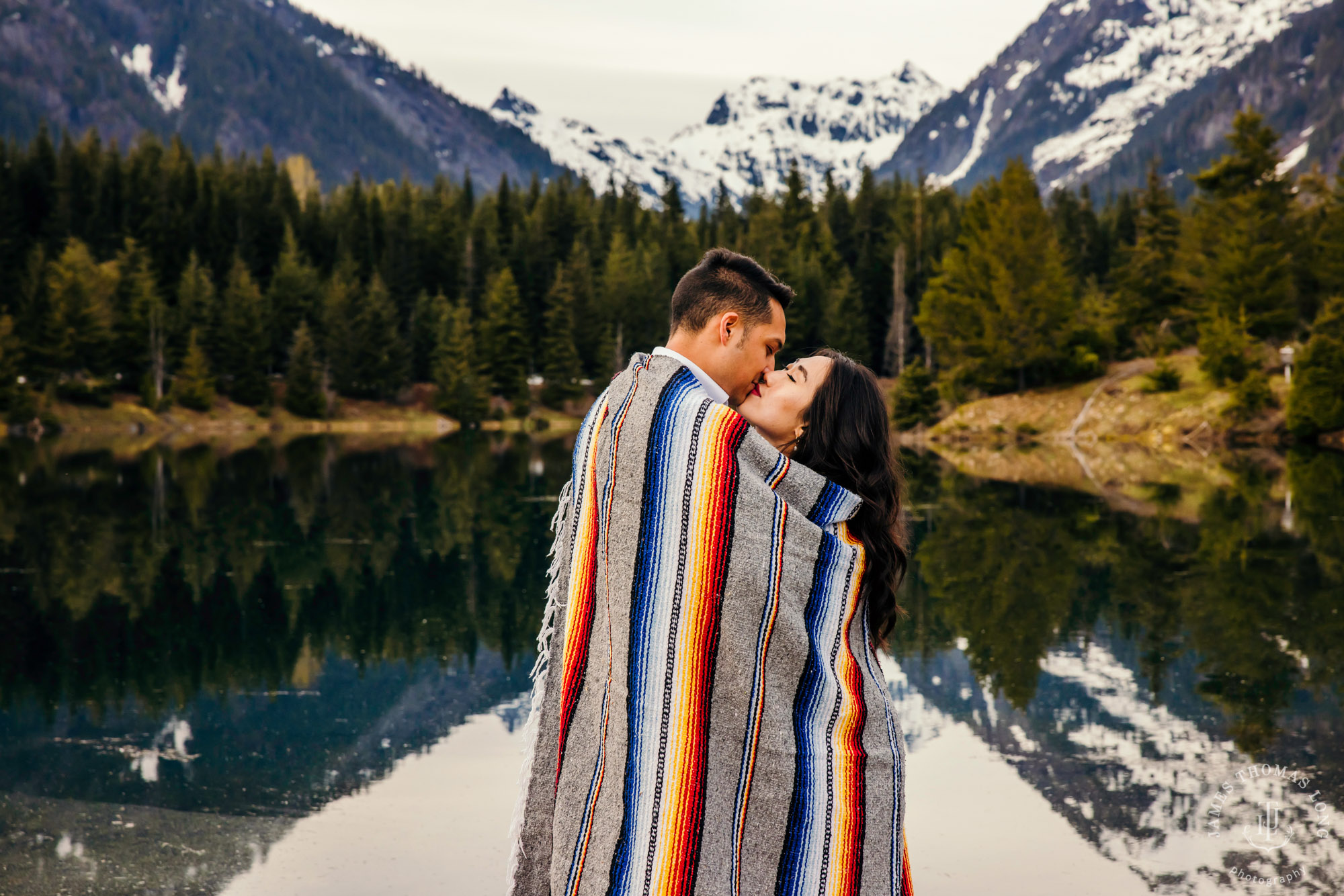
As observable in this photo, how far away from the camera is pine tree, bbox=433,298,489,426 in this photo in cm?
6284

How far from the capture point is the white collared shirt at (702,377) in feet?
8.38

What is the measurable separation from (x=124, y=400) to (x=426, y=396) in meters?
17.1

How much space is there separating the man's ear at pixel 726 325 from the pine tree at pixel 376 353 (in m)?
62.2

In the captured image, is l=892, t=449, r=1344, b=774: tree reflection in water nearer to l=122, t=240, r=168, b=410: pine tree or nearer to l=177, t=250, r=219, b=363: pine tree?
l=122, t=240, r=168, b=410: pine tree

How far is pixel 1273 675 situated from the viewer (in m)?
7.94

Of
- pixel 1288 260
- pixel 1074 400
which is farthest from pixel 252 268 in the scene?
pixel 1288 260

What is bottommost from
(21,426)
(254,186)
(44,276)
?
(21,426)

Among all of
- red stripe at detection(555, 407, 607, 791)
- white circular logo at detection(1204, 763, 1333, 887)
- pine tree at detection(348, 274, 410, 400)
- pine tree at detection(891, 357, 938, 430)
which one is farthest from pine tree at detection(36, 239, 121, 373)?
red stripe at detection(555, 407, 607, 791)

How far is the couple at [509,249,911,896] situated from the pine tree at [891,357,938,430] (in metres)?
44.5

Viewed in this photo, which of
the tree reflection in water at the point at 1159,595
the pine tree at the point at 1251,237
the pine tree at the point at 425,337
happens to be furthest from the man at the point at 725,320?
the pine tree at the point at 425,337

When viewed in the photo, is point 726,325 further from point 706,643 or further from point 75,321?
point 75,321

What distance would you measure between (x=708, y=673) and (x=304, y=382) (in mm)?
60849

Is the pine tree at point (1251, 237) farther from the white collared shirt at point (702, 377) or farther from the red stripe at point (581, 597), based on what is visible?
the red stripe at point (581, 597)

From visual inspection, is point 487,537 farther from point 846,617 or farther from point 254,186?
point 254,186
